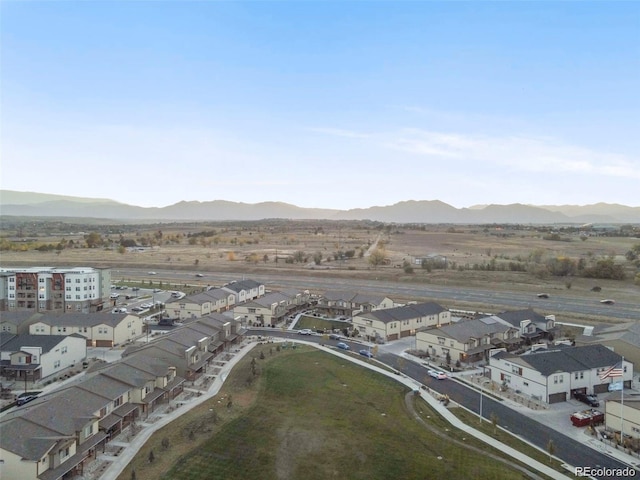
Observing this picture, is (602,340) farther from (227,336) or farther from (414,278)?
(414,278)

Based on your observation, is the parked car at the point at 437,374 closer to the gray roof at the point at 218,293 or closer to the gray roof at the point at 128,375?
the gray roof at the point at 128,375

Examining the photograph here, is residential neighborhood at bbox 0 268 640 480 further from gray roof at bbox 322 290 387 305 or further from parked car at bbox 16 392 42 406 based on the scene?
parked car at bbox 16 392 42 406

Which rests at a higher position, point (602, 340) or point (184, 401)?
point (602, 340)

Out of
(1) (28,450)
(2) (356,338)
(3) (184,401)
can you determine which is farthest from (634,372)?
(1) (28,450)

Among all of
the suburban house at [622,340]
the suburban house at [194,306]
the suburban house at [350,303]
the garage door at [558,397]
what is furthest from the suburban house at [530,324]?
the suburban house at [194,306]

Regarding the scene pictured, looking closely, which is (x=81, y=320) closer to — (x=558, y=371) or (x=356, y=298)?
(x=356, y=298)

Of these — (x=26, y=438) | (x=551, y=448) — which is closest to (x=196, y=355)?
(x=26, y=438)
